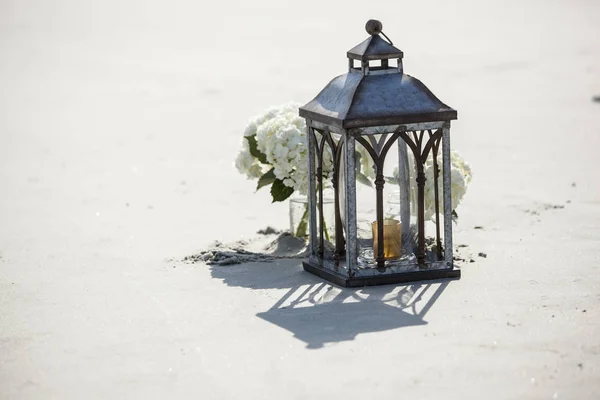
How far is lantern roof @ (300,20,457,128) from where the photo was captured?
16.2 feet

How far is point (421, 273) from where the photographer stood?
5156 millimetres

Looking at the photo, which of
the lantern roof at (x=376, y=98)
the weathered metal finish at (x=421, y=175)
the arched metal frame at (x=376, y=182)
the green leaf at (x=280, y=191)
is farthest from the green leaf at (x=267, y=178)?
the weathered metal finish at (x=421, y=175)

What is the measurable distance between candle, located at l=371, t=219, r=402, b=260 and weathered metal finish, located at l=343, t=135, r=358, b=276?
26cm

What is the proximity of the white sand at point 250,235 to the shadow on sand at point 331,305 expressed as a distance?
0.01 metres

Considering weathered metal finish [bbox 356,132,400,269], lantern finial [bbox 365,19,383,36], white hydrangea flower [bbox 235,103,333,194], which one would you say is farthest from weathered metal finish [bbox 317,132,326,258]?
lantern finial [bbox 365,19,383,36]

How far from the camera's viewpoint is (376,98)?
500cm

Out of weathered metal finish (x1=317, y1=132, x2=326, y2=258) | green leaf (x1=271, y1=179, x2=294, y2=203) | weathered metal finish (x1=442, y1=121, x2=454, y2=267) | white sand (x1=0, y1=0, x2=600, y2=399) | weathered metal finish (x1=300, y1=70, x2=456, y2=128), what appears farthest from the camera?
green leaf (x1=271, y1=179, x2=294, y2=203)

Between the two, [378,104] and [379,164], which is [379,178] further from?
[378,104]

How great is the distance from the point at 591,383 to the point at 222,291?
1.85 meters

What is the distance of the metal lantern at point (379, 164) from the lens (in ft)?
16.3

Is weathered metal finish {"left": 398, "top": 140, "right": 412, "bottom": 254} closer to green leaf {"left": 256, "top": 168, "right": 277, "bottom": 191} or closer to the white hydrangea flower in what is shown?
the white hydrangea flower

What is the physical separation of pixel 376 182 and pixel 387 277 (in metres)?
0.45

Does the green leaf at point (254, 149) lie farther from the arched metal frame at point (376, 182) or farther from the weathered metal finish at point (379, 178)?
the weathered metal finish at point (379, 178)

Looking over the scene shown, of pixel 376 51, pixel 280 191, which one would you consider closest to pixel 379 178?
pixel 376 51
